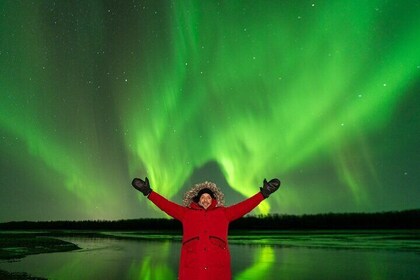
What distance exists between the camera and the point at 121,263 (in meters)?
25.2

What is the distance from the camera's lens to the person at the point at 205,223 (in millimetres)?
4973

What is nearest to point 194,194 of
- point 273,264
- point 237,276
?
point 237,276

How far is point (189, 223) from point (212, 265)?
21.5 inches

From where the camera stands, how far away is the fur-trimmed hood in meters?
5.46

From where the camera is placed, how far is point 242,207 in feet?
17.3

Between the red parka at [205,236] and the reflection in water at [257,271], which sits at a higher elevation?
the reflection in water at [257,271]

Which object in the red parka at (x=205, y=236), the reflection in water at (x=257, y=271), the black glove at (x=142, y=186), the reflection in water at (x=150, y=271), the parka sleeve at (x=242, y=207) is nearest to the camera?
the red parka at (x=205, y=236)

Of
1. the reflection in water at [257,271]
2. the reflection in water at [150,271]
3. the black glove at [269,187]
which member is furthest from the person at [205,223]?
the reflection in water at [257,271]

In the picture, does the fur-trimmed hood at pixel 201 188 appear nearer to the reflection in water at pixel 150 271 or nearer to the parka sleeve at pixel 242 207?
the parka sleeve at pixel 242 207

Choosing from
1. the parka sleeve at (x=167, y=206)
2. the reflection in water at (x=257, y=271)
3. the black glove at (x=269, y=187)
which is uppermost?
the reflection in water at (x=257, y=271)

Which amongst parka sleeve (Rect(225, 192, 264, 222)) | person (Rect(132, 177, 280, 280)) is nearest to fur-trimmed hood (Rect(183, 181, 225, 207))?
person (Rect(132, 177, 280, 280))

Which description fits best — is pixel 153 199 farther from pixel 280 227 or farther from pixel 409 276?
pixel 280 227

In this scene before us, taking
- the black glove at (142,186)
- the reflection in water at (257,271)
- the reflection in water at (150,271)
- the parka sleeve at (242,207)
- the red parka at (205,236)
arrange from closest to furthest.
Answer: the red parka at (205,236), the parka sleeve at (242,207), the black glove at (142,186), the reflection in water at (150,271), the reflection in water at (257,271)

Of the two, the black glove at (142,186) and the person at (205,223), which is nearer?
the person at (205,223)
